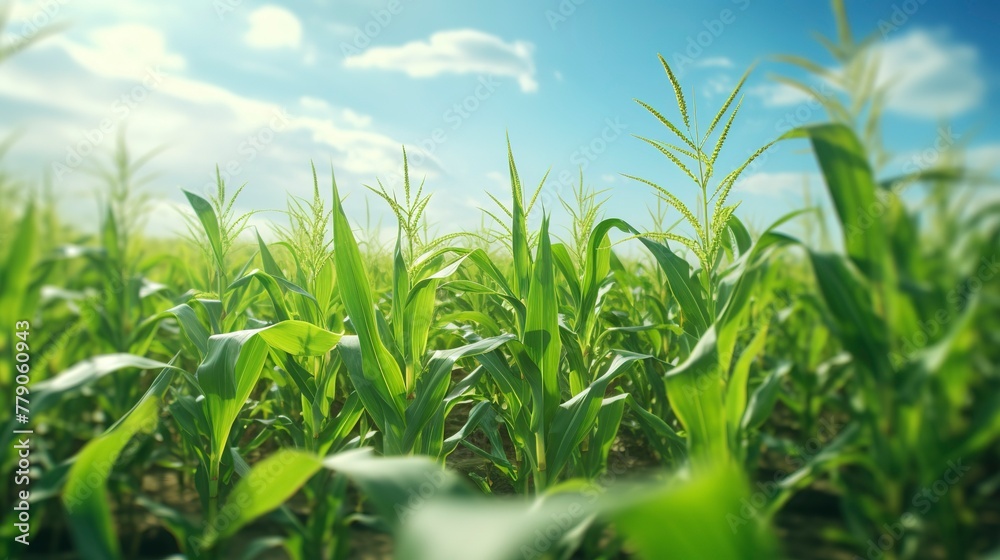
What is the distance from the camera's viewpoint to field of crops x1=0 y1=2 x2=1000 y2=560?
668mm

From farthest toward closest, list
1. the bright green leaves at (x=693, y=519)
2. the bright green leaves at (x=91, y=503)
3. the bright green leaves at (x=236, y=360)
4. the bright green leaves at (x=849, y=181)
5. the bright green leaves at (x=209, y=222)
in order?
the bright green leaves at (x=209, y=222) < the bright green leaves at (x=236, y=360) < the bright green leaves at (x=91, y=503) < the bright green leaves at (x=849, y=181) < the bright green leaves at (x=693, y=519)

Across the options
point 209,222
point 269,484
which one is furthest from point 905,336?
point 209,222

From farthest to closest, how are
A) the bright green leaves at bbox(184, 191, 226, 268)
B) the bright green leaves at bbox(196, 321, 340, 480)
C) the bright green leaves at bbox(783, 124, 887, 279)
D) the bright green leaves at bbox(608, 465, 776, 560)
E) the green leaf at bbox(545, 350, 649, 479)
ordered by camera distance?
the bright green leaves at bbox(184, 191, 226, 268) → the green leaf at bbox(545, 350, 649, 479) → the bright green leaves at bbox(196, 321, 340, 480) → the bright green leaves at bbox(783, 124, 887, 279) → the bright green leaves at bbox(608, 465, 776, 560)

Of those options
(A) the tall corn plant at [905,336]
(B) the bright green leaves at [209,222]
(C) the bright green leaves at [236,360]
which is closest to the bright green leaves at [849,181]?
(A) the tall corn plant at [905,336]

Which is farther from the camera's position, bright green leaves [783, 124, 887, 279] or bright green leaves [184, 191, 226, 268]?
bright green leaves [184, 191, 226, 268]

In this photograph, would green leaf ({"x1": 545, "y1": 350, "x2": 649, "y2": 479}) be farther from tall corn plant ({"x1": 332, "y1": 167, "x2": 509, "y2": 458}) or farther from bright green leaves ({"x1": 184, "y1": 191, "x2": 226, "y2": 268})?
bright green leaves ({"x1": 184, "y1": 191, "x2": 226, "y2": 268})

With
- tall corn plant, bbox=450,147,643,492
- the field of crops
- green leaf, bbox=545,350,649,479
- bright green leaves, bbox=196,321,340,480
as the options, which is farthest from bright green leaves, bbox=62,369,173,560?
green leaf, bbox=545,350,649,479

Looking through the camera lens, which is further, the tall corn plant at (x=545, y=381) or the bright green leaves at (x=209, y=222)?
the bright green leaves at (x=209, y=222)

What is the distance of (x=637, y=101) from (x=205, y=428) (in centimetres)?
166

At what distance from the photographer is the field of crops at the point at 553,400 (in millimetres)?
668

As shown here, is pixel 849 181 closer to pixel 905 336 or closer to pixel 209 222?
pixel 905 336

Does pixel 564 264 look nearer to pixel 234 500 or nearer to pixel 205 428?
pixel 205 428

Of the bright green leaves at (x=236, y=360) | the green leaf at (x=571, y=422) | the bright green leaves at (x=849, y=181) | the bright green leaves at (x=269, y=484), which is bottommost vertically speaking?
the green leaf at (x=571, y=422)

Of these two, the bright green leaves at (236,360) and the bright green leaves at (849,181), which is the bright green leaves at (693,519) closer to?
the bright green leaves at (849,181)
